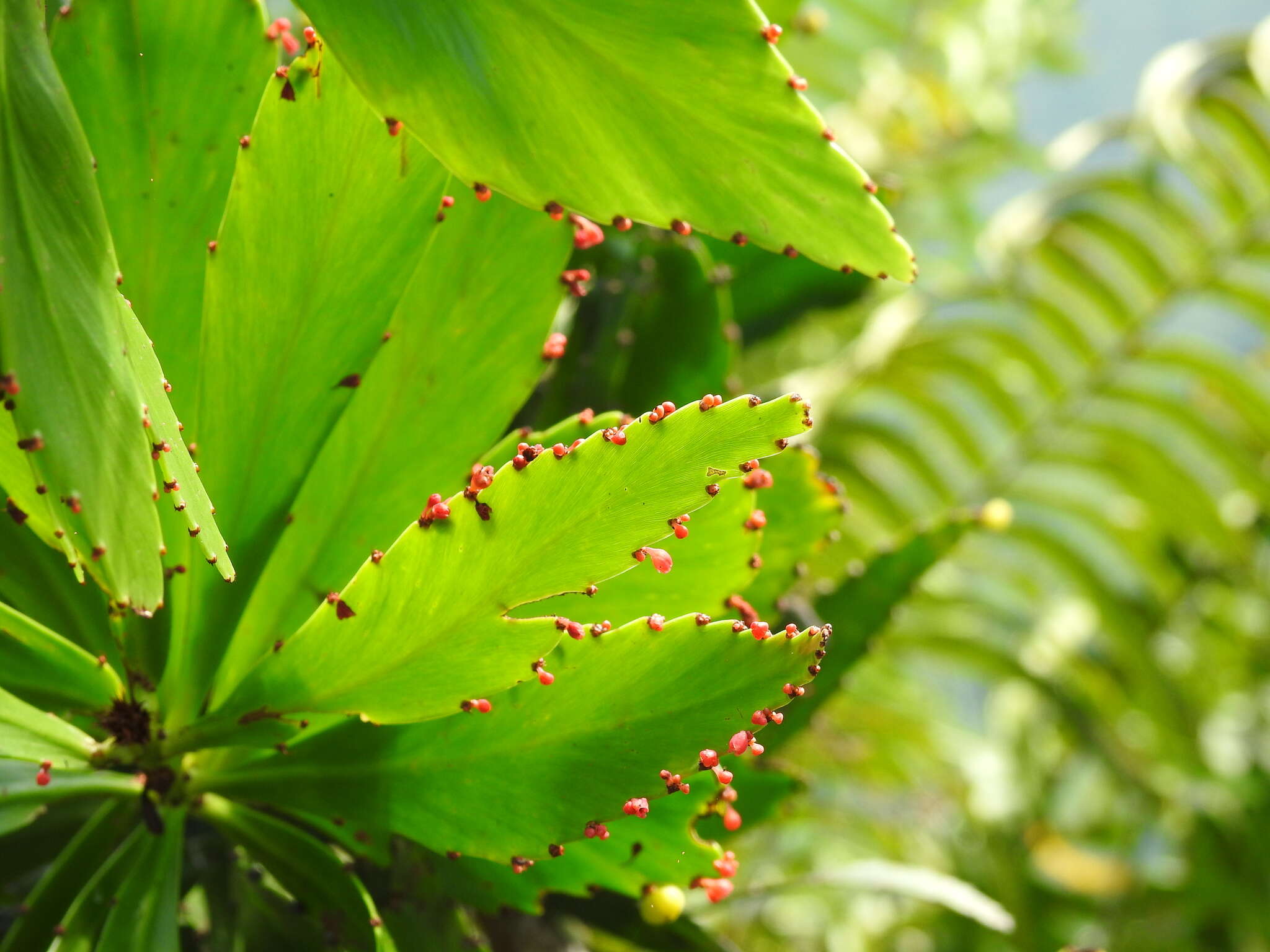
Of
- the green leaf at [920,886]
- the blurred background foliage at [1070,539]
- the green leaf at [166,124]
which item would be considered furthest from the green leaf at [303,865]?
the blurred background foliage at [1070,539]

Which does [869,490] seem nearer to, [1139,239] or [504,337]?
[1139,239]

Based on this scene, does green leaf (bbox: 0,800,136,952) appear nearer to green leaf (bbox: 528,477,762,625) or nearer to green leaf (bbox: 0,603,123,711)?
green leaf (bbox: 0,603,123,711)

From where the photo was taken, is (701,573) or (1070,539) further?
(1070,539)

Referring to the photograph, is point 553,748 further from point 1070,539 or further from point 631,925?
point 1070,539

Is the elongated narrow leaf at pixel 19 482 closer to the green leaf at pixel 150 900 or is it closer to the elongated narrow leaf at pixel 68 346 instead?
the elongated narrow leaf at pixel 68 346

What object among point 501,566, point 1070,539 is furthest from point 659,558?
point 1070,539

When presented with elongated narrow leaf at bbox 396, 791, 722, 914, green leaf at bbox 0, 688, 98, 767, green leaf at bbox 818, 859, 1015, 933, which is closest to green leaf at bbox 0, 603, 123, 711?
green leaf at bbox 0, 688, 98, 767
